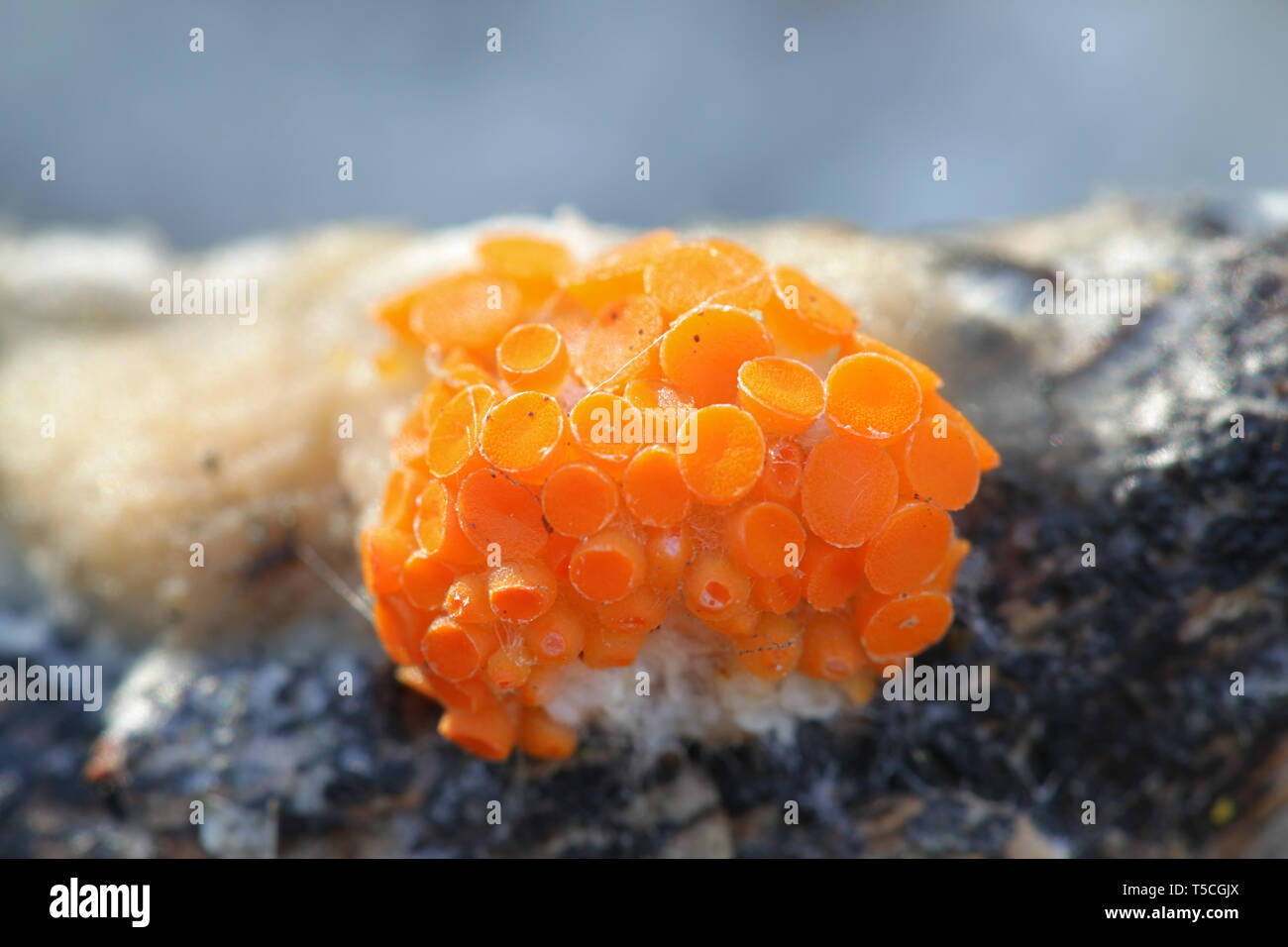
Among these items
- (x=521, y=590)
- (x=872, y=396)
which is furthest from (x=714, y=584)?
(x=872, y=396)

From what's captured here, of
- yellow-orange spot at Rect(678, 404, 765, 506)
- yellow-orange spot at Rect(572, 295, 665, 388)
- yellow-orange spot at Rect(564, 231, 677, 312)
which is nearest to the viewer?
yellow-orange spot at Rect(678, 404, 765, 506)

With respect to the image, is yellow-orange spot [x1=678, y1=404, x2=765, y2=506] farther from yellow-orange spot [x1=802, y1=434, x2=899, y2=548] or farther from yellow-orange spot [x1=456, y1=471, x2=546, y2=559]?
yellow-orange spot [x1=456, y1=471, x2=546, y2=559]

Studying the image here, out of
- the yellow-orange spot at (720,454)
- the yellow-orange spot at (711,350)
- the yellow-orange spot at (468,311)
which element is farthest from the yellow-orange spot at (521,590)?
the yellow-orange spot at (468,311)

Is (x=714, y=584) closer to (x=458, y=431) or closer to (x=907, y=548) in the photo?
(x=907, y=548)

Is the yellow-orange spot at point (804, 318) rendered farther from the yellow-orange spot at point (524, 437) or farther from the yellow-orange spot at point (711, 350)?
the yellow-orange spot at point (524, 437)

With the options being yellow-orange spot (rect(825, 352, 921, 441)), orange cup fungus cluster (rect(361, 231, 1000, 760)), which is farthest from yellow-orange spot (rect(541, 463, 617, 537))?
yellow-orange spot (rect(825, 352, 921, 441))

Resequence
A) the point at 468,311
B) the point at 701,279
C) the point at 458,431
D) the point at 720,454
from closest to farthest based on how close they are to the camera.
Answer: the point at 720,454, the point at 458,431, the point at 701,279, the point at 468,311

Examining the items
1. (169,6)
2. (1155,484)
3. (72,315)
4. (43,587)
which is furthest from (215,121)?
(1155,484)

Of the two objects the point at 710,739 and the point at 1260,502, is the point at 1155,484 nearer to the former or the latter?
the point at 1260,502
